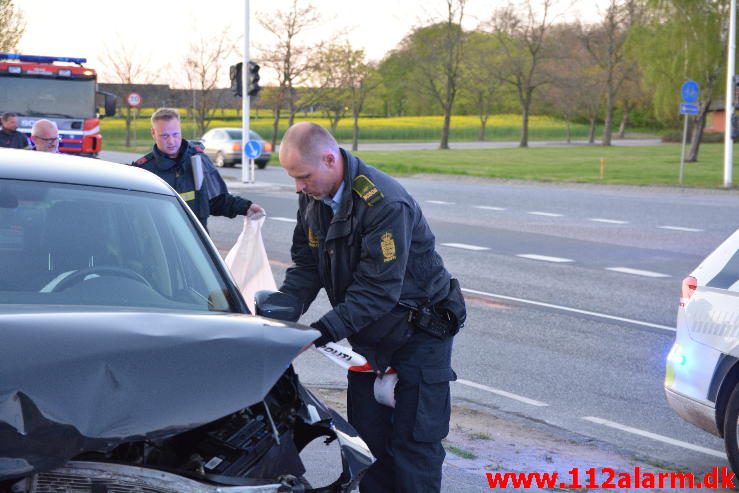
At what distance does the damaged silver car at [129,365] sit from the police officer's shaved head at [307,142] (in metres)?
0.55

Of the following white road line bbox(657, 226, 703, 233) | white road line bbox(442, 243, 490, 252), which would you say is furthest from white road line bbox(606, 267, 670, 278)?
white road line bbox(657, 226, 703, 233)

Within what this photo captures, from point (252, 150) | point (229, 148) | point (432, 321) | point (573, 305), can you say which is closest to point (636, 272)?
point (573, 305)

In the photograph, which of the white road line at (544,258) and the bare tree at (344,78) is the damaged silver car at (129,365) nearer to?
the white road line at (544,258)

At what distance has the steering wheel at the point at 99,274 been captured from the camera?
3777 millimetres

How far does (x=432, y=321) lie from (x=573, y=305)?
708 cm

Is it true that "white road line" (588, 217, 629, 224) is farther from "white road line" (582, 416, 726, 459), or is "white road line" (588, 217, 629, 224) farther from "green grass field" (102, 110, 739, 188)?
"white road line" (582, 416, 726, 459)

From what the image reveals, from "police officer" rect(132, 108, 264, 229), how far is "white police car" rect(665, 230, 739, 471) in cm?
318

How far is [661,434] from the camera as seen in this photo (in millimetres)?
6367

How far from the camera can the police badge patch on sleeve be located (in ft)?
12.8

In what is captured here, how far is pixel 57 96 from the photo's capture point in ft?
86.7

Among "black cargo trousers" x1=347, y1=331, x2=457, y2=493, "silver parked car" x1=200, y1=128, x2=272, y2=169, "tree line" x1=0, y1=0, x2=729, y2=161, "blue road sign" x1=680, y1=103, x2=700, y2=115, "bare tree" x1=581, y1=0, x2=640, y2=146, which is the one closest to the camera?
"black cargo trousers" x1=347, y1=331, x2=457, y2=493

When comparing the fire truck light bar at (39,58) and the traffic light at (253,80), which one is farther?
the traffic light at (253,80)

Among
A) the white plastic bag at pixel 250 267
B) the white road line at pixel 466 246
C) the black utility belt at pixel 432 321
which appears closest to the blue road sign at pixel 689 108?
the white road line at pixel 466 246

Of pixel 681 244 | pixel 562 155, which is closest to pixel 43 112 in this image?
pixel 681 244
